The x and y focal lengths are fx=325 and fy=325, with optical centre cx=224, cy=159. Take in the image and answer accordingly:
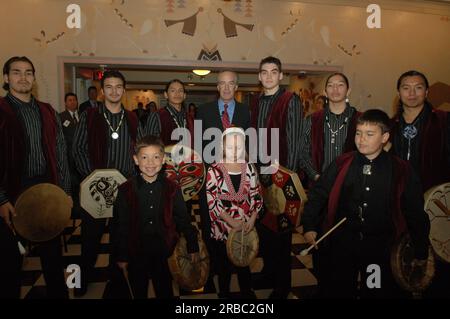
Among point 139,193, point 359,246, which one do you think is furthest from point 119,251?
point 359,246

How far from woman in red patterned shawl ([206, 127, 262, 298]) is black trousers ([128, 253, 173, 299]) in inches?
16.3

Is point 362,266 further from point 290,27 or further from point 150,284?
point 290,27

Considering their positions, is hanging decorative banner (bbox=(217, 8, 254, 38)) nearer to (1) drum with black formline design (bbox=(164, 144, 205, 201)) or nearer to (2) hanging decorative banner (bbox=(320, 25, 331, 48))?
(2) hanging decorative banner (bbox=(320, 25, 331, 48))

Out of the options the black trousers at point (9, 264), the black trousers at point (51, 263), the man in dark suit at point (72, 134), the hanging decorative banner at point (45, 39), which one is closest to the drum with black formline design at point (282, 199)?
the black trousers at point (51, 263)

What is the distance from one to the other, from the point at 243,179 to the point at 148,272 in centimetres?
84

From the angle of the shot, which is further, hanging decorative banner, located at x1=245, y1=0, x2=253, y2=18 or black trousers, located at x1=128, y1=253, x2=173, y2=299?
hanging decorative banner, located at x1=245, y1=0, x2=253, y2=18

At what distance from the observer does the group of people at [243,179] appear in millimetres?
1870

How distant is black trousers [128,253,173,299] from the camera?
1942 millimetres

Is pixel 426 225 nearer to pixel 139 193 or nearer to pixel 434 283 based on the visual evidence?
pixel 434 283

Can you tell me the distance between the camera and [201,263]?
83.9 inches

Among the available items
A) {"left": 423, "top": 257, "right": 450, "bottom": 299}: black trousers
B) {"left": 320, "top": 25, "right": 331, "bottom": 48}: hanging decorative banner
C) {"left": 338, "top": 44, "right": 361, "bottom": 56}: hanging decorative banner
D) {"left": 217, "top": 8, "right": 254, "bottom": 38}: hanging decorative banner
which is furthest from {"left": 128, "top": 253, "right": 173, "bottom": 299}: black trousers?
{"left": 338, "top": 44, "right": 361, "bottom": 56}: hanging decorative banner

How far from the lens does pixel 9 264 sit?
186 cm

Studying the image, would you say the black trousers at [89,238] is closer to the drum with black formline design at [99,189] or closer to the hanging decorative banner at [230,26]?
the drum with black formline design at [99,189]

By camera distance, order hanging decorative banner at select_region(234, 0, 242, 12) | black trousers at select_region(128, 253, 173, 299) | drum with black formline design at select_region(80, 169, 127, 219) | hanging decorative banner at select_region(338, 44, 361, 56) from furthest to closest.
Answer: hanging decorative banner at select_region(338, 44, 361, 56) < hanging decorative banner at select_region(234, 0, 242, 12) < drum with black formline design at select_region(80, 169, 127, 219) < black trousers at select_region(128, 253, 173, 299)
